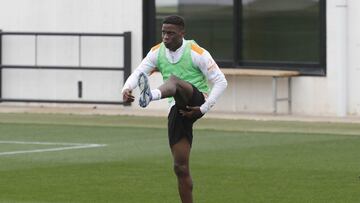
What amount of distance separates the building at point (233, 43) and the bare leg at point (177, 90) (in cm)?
1324

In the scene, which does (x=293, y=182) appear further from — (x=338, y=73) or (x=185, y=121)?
(x=338, y=73)

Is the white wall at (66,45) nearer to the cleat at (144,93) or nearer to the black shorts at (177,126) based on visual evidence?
the black shorts at (177,126)

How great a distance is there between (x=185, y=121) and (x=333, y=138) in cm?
887

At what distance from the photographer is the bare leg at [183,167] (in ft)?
39.4

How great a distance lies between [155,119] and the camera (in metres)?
24.4

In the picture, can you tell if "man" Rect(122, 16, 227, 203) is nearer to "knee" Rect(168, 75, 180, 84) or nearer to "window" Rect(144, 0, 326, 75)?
"knee" Rect(168, 75, 180, 84)

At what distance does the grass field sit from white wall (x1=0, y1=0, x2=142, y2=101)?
3.01 meters

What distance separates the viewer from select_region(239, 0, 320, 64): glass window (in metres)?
25.4

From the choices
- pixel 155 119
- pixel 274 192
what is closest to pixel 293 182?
pixel 274 192

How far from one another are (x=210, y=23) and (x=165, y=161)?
30.9ft

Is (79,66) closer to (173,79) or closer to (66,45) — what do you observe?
(66,45)

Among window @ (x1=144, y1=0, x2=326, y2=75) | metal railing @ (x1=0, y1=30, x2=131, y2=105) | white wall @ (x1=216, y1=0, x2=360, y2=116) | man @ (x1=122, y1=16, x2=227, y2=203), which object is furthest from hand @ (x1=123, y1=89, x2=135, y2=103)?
metal railing @ (x1=0, y1=30, x2=131, y2=105)

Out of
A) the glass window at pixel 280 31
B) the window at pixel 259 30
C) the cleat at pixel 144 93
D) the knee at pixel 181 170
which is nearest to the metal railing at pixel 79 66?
the window at pixel 259 30

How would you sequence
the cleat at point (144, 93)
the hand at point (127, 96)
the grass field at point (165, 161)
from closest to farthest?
the cleat at point (144, 93) < the hand at point (127, 96) < the grass field at point (165, 161)
